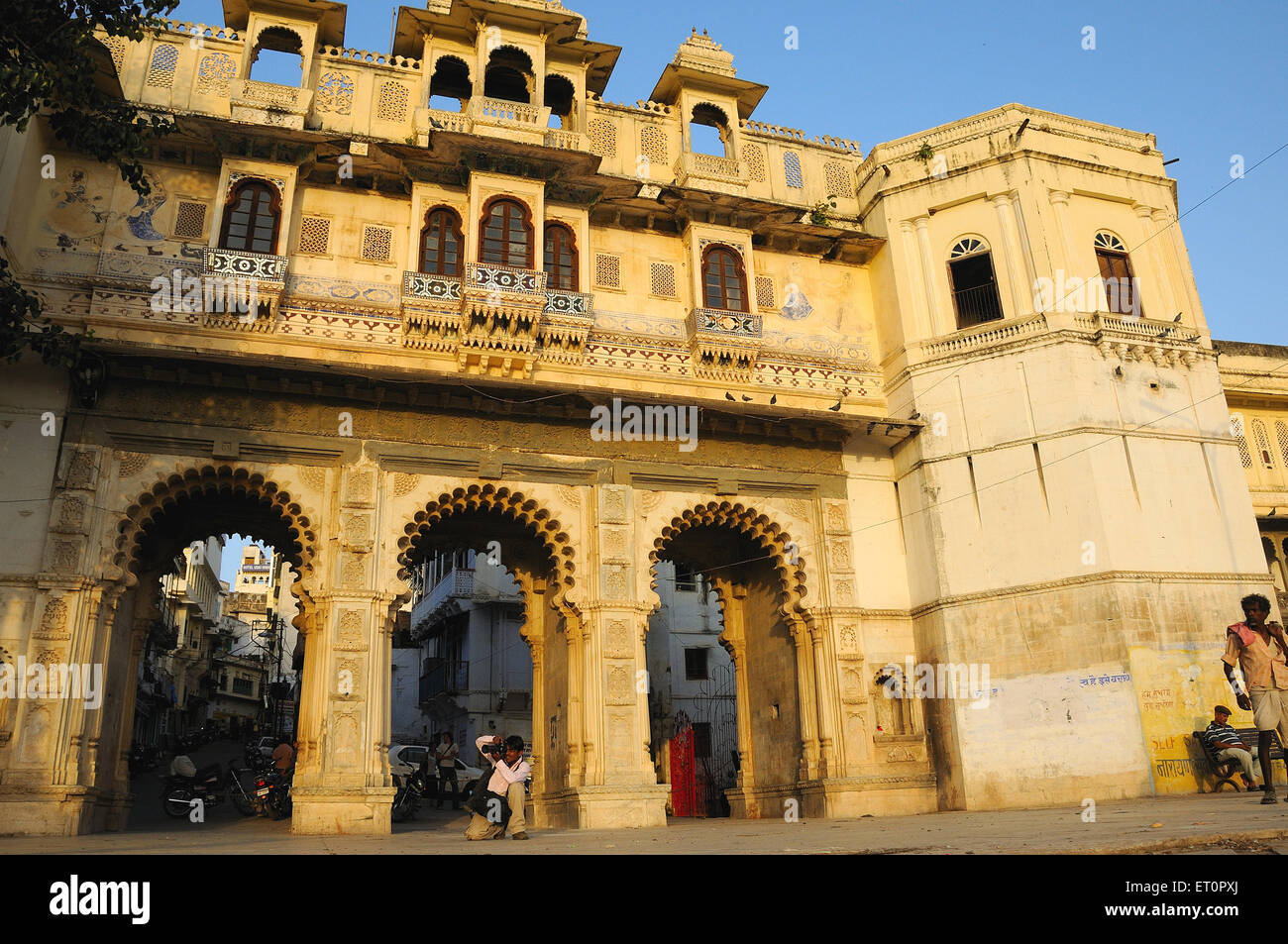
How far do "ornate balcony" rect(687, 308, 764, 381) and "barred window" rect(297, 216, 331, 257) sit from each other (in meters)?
6.47

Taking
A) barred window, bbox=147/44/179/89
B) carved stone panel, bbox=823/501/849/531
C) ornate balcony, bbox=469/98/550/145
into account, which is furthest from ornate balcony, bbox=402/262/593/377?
carved stone panel, bbox=823/501/849/531

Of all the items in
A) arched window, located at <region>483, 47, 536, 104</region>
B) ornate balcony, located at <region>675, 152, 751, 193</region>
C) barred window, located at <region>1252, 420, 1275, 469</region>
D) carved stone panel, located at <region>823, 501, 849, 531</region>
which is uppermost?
arched window, located at <region>483, 47, 536, 104</region>

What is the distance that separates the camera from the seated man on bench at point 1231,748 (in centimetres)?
1382

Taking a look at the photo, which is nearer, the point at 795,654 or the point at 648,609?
the point at 648,609

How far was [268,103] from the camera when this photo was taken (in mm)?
16375

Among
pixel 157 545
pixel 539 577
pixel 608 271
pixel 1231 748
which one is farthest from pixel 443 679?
pixel 1231 748

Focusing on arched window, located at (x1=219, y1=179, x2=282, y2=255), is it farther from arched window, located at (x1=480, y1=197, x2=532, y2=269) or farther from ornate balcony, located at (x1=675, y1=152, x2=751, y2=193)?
ornate balcony, located at (x1=675, y1=152, x2=751, y2=193)

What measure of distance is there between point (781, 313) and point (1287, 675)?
10.9m

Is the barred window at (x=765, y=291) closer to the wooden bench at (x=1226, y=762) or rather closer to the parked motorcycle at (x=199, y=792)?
the wooden bench at (x=1226, y=762)

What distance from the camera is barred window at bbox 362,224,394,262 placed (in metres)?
→ 16.5

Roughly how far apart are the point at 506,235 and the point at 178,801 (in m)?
Answer: 11.5

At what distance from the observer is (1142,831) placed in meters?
7.48

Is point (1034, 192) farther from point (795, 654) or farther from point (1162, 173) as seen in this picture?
point (795, 654)
